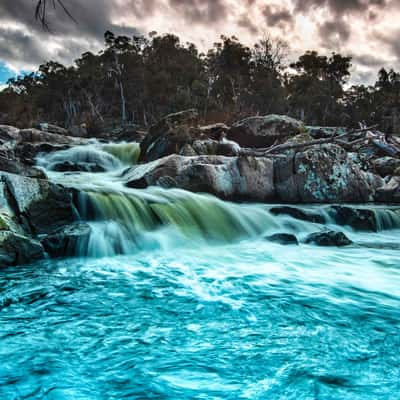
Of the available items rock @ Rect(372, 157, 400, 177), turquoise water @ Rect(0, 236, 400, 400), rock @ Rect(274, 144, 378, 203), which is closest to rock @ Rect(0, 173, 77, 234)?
turquoise water @ Rect(0, 236, 400, 400)

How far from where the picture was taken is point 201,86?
1473 inches

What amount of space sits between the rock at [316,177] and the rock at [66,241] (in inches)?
251

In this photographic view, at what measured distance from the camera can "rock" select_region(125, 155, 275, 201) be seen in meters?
9.33

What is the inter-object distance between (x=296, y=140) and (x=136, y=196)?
324 inches

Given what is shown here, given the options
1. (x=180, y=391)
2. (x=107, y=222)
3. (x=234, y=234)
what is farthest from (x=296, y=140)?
(x=180, y=391)

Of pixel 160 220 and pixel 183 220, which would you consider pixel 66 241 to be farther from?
pixel 183 220

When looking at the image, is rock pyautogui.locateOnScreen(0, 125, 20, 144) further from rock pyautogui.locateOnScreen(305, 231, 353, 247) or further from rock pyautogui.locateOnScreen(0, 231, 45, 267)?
rock pyautogui.locateOnScreen(305, 231, 353, 247)

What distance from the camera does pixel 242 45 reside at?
3947 centimetres

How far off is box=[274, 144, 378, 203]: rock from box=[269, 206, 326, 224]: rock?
173 centimetres

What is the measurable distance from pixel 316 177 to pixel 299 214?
235 cm

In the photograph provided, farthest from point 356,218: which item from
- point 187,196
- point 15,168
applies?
point 15,168

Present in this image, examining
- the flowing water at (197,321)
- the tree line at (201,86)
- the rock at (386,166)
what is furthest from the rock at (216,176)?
the tree line at (201,86)

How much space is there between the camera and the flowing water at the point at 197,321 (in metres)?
2.27

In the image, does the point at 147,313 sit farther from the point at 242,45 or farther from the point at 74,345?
the point at 242,45
